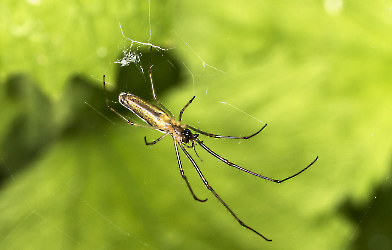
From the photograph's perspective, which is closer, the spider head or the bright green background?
the bright green background

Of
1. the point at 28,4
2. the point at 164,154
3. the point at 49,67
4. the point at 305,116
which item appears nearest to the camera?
the point at 28,4

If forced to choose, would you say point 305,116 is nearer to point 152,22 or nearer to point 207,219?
point 207,219

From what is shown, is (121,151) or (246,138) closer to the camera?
(246,138)

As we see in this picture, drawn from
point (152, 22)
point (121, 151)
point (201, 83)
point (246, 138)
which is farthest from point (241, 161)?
point (152, 22)

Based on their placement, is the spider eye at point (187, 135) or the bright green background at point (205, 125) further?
the spider eye at point (187, 135)

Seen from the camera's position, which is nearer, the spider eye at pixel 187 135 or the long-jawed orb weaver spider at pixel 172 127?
the long-jawed orb weaver spider at pixel 172 127
